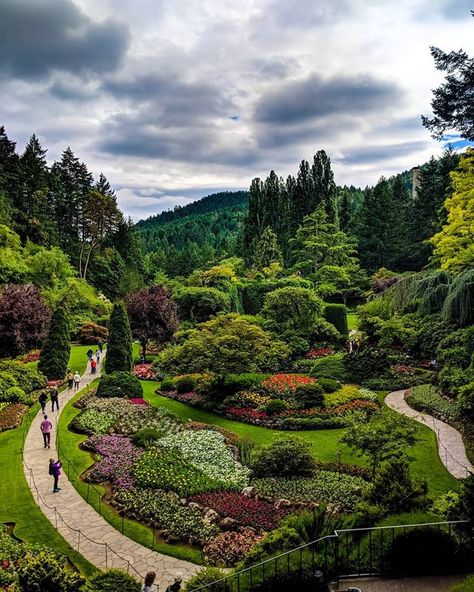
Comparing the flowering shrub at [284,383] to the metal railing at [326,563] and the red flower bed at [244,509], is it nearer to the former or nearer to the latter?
the red flower bed at [244,509]

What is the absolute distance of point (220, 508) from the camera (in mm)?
12531

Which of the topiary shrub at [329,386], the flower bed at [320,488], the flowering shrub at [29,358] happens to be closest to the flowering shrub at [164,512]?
the flower bed at [320,488]

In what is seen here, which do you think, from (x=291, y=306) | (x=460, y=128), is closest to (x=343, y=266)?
(x=291, y=306)

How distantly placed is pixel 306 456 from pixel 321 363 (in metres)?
13.4

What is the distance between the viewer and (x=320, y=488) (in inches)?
537

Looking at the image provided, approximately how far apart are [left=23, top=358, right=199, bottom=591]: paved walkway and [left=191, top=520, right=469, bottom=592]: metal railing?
2841mm

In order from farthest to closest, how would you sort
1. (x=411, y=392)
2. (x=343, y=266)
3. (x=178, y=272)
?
(x=178, y=272) < (x=343, y=266) < (x=411, y=392)

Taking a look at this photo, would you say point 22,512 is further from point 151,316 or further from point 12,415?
point 151,316

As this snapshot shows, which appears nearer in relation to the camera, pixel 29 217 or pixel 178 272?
pixel 29 217

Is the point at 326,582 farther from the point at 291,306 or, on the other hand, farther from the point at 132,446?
the point at 291,306

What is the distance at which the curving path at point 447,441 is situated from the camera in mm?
14984

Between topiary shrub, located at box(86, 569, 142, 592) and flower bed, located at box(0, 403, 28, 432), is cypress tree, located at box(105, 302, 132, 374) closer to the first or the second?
flower bed, located at box(0, 403, 28, 432)

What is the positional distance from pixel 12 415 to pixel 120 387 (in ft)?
16.9

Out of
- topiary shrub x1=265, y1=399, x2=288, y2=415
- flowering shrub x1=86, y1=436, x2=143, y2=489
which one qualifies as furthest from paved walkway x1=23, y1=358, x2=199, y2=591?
topiary shrub x1=265, y1=399, x2=288, y2=415
